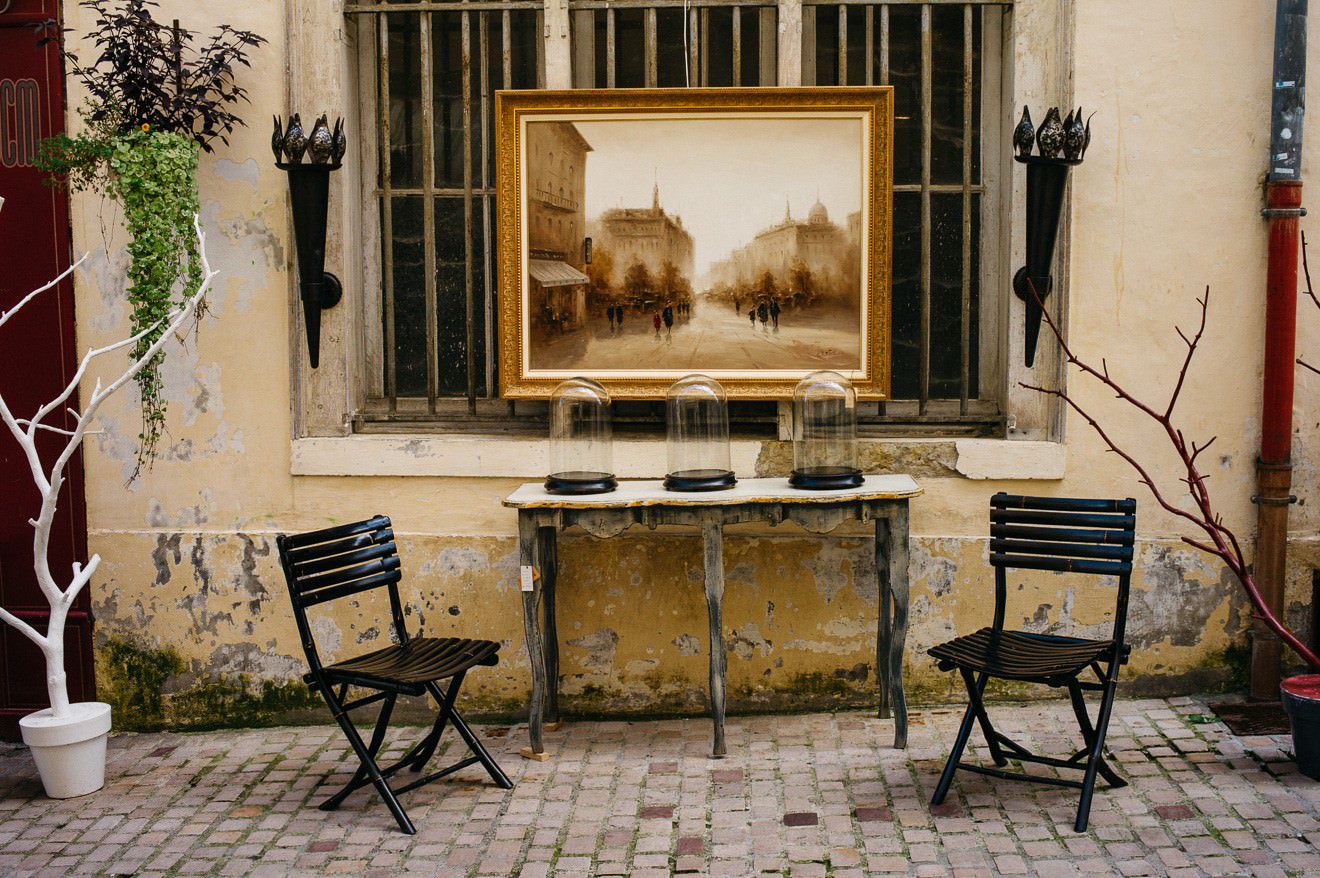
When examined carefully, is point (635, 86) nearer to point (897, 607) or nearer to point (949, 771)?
point (897, 607)

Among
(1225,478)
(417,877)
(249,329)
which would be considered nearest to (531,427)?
(249,329)

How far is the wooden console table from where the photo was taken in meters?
5.20

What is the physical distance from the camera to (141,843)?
466 cm

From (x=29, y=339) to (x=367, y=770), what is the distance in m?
2.67

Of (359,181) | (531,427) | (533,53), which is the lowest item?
(531,427)

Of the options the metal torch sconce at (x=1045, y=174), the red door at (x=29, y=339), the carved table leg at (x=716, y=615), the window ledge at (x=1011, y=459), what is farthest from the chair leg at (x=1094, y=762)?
the red door at (x=29, y=339)

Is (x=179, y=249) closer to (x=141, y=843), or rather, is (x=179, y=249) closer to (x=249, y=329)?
(x=249, y=329)

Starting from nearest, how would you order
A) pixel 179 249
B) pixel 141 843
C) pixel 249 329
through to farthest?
pixel 141 843, pixel 179 249, pixel 249 329

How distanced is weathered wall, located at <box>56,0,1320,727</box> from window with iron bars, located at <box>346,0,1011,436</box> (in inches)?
8.8

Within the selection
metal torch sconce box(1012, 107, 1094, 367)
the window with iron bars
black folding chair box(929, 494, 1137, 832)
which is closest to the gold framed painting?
the window with iron bars

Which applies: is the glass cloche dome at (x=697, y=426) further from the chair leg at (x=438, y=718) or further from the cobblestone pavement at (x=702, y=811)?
the chair leg at (x=438, y=718)

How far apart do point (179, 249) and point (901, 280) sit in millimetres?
3291

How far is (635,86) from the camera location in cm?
600

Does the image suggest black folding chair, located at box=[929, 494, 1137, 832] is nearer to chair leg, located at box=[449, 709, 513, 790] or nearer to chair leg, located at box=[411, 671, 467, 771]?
Answer: chair leg, located at box=[449, 709, 513, 790]
